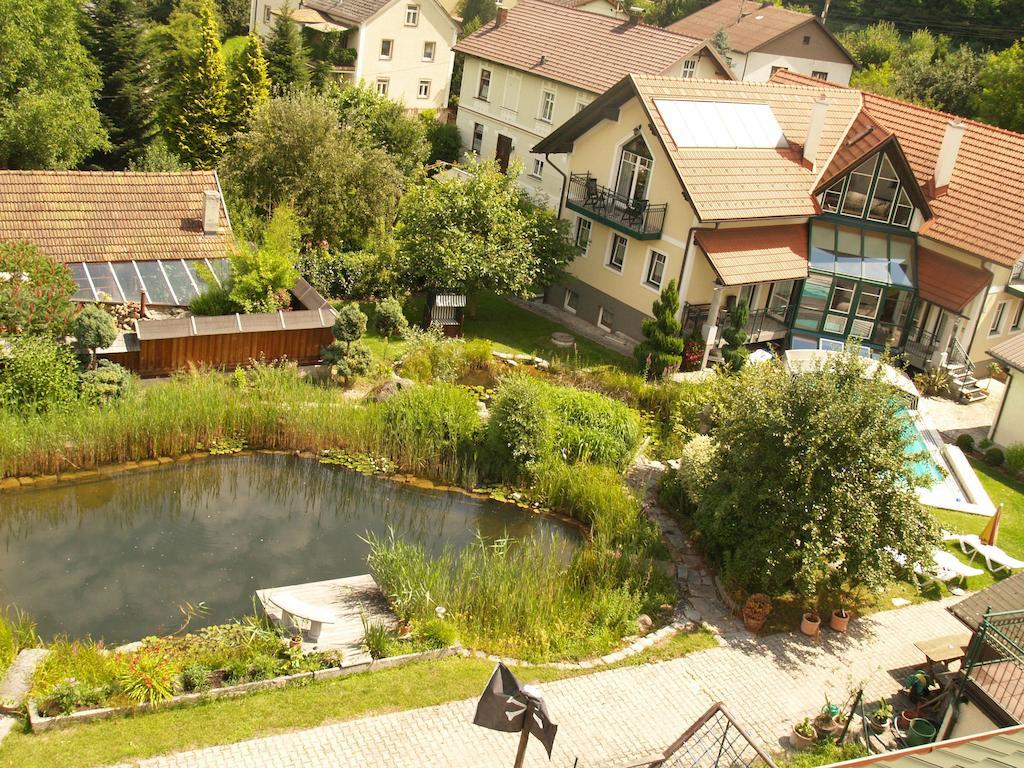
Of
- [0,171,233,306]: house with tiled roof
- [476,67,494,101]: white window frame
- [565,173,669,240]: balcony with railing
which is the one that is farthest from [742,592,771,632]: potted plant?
[476,67,494,101]: white window frame

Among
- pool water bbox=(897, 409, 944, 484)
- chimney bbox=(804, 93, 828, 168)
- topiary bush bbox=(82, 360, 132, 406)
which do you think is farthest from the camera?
chimney bbox=(804, 93, 828, 168)

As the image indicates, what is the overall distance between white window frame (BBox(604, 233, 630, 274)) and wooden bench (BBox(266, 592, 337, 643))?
53.8ft

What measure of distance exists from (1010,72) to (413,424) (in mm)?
39109

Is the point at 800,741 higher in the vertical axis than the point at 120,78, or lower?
lower

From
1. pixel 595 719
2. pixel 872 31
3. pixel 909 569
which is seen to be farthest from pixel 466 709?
pixel 872 31

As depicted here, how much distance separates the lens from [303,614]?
14.3m

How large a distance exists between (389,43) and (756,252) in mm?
26948

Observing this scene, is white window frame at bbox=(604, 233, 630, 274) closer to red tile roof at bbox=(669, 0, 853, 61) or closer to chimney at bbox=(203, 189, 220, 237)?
chimney at bbox=(203, 189, 220, 237)

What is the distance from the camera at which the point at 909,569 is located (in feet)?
55.8

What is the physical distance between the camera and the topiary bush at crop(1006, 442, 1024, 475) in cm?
2328

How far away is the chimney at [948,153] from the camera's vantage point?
91.6 ft

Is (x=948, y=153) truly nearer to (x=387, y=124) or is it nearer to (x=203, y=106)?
(x=387, y=124)

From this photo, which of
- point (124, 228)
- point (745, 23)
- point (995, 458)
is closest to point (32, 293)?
point (124, 228)

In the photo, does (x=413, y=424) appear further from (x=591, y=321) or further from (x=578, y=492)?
(x=591, y=321)
